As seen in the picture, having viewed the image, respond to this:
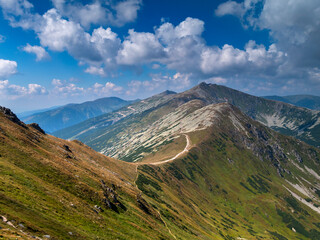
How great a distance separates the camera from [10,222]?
973 inches

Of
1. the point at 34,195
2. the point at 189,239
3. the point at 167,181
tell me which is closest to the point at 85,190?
the point at 34,195

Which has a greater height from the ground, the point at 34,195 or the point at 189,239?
the point at 34,195

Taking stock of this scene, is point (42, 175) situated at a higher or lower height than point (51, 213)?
higher

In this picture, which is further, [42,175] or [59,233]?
[42,175]

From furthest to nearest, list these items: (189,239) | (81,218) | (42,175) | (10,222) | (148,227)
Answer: (189,239), (148,227), (42,175), (81,218), (10,222)

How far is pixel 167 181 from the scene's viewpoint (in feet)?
600

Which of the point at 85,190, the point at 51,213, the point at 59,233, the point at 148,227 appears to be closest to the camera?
the point at 59,233

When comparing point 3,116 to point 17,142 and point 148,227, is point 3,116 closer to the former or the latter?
point 17,142

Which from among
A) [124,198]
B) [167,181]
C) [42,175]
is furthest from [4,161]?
[167,181]

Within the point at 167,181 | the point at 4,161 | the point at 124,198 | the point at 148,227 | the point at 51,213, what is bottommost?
the point at 167,181

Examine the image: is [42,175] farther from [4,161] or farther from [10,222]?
[10,222]

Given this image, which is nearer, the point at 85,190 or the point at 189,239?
the point at 85,190

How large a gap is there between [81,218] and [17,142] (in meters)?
37.2

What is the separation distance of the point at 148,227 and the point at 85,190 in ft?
76.1
